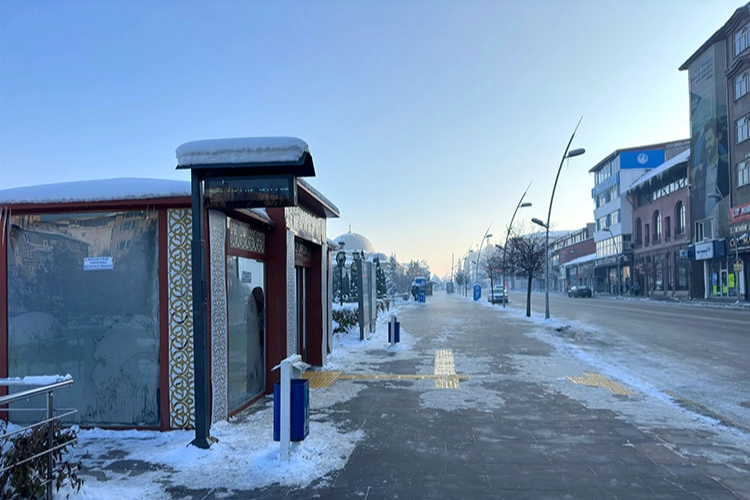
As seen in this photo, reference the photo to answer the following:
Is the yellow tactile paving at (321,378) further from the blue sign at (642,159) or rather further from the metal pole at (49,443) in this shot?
the blue sign at (642,159)

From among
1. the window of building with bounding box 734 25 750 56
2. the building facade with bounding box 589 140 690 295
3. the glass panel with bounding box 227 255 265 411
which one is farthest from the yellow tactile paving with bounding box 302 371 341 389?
the building facade with bounding box 589 140 690 295

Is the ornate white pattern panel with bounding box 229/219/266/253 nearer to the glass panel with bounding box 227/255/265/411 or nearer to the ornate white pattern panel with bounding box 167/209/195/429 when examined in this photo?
the glass panel with bounding box 227/255/265/411

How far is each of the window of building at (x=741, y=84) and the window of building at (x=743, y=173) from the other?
536 centimetres

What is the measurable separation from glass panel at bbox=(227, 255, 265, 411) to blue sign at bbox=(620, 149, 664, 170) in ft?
226

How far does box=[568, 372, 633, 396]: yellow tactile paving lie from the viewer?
8891 mm

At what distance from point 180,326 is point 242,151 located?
7.69 ft

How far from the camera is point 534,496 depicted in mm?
4543

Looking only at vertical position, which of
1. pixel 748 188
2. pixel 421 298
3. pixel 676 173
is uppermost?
pixel 676 173

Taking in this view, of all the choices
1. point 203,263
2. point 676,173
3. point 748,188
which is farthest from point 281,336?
point 676,173

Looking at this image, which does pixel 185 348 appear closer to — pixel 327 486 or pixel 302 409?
pixel 302 409

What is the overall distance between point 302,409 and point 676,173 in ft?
191

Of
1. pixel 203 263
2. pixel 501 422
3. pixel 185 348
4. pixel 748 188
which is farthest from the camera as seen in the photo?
pixel 748 188

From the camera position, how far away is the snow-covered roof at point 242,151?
5.64 metres

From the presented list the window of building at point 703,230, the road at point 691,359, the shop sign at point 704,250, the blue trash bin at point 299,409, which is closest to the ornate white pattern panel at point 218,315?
the blue trash bin at point 299,409
